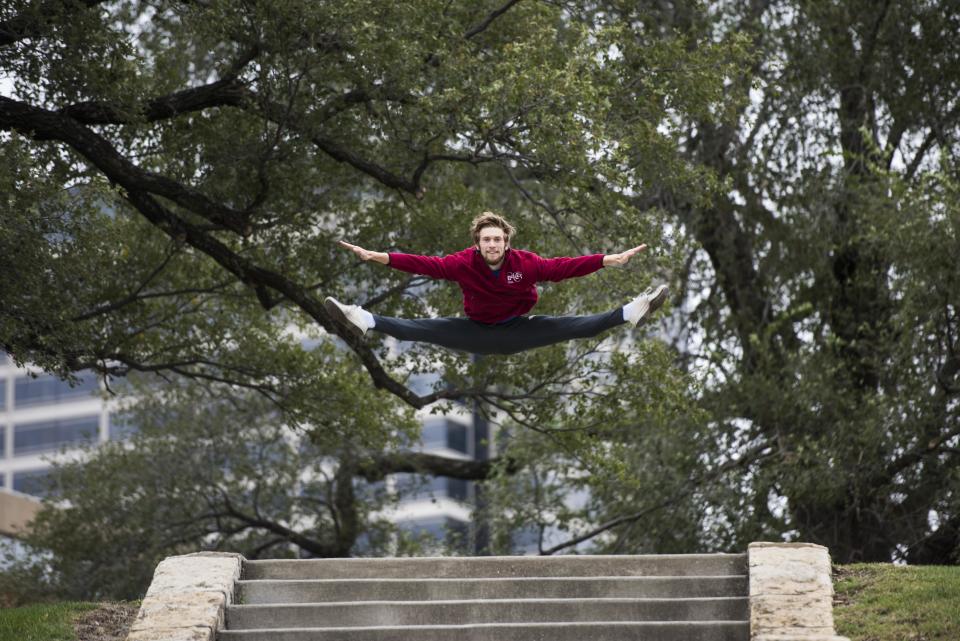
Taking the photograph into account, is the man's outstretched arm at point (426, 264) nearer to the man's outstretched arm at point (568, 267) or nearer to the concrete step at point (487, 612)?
the man's outstretched arm at point (568, 267)

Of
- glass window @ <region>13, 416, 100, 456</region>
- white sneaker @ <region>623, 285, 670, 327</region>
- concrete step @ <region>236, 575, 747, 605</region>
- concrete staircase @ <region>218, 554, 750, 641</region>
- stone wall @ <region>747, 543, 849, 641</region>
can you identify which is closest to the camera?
stone wall @ <region>747, 543, 849, 641</region>

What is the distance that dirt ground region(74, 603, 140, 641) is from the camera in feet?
36.9

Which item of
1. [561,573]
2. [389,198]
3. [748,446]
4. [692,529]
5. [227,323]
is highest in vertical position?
[389,198]

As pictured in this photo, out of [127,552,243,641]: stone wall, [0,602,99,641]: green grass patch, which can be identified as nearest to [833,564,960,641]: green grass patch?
[127,552,243,641]: stone wall

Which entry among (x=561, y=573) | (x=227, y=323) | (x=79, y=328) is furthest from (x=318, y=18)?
(x=561, y=573)

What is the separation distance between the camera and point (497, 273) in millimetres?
10844

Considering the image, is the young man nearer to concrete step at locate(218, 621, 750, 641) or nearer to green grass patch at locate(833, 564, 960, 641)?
concrete step at locate(218, 621, 750, 641)

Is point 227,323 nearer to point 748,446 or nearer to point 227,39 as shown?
point 227,39

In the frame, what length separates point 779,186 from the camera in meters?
20.0

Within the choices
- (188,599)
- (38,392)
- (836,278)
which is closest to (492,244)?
(188,599)

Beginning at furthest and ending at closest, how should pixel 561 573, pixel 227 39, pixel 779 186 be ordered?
pixel 779 186, pixel 227 39, pixel 561 573

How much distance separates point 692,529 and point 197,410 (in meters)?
9.45

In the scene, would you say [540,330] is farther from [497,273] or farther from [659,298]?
[659,298]

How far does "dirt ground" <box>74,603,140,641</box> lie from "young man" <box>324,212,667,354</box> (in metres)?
3.13
